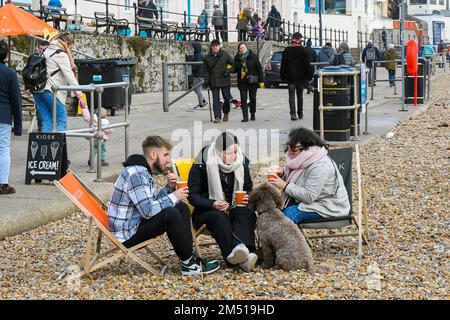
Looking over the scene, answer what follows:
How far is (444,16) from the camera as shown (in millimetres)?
102938

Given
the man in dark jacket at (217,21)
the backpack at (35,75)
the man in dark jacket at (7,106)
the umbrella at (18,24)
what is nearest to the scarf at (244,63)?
the umbrella at (18,24)

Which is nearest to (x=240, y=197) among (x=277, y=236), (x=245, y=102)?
(x=277, y=236)

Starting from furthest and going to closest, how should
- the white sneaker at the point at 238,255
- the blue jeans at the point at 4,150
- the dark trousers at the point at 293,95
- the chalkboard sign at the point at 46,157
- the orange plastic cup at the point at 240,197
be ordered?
the dark trousers at the point at 293,95 → the chalkboard sign at the point at 46,157 → the blue jeans at the point at 4,150 → the orange plastic cup at the point at 240,197 → the white sneaker at the point at 238,255

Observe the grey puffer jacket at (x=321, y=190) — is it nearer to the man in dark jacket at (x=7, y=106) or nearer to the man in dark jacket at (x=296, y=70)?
the man in dark jacket at (x=7, y=106)

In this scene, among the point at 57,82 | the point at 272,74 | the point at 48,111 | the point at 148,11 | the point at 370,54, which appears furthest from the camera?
the point at 370,54

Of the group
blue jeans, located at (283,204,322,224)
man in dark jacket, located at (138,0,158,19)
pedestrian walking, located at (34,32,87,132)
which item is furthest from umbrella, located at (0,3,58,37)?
man in dark jacket, located at (138,0,158,19)

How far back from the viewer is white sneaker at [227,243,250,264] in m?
7.45

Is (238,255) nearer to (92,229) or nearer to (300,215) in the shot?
(300,215)

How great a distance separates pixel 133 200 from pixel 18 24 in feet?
36.6

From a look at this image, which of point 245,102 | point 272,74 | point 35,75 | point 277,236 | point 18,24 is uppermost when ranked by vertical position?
point 18,24

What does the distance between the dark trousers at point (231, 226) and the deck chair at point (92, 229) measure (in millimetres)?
445

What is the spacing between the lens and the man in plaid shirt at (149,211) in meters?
7.48

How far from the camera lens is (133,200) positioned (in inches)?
295

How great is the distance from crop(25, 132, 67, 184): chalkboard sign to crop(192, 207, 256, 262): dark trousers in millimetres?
3557
